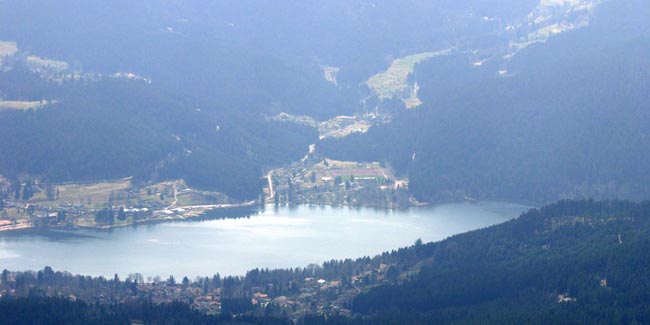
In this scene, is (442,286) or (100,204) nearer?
(442,286)

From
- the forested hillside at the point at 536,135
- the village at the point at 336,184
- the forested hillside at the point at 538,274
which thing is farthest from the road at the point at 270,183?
the forested hillside at the point at 538,274

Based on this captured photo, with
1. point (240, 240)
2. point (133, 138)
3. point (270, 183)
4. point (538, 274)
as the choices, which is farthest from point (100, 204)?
point (538, 274)

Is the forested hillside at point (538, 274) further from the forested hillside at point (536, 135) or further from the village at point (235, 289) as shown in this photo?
the forested hillside at point (536, 135)

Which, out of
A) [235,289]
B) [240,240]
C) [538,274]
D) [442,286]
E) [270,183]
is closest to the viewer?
[538,274]

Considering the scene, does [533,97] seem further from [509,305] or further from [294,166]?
[509,305]

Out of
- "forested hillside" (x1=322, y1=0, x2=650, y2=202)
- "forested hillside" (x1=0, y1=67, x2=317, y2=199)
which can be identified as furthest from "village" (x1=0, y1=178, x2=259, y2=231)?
"forested hillside" (x1=322, y1=0, x2=650, y2=202)

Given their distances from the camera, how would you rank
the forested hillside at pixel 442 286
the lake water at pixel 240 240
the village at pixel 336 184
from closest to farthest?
the forested hillside at pixel 442 286, the lake water at pixel 240 240, the village at pixel 336 184

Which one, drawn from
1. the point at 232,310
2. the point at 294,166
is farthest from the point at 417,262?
the point at 294,166

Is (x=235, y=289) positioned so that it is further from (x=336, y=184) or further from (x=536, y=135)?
(x=536, y=135)

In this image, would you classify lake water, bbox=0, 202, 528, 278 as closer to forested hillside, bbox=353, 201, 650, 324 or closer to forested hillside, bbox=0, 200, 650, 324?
forested hillside, bbox=0, 200, 650, 324
